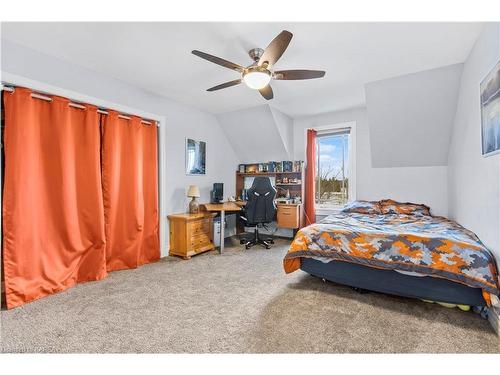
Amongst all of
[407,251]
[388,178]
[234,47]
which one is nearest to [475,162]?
[407,251]

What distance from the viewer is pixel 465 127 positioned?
2.70 metres

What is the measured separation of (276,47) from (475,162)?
2237 mm

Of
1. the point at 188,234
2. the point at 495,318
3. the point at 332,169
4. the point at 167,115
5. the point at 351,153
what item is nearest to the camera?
the point at 495,318

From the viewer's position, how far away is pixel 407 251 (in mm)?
2078

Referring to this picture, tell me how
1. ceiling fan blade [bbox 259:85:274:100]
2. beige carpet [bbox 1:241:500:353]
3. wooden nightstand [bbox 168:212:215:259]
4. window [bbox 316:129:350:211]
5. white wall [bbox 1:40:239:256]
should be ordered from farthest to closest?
window [bbox 316:129:350:211], wooden nightstand [bbox 168:212:215:259], ceiling fan blade [bbox 259:85:274:100], white wall [bbox 1:40:239:256], beige carpet [bbox 1:241:500:353]

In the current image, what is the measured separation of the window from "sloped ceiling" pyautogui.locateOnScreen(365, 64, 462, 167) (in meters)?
0.69

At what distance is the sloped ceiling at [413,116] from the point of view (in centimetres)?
298

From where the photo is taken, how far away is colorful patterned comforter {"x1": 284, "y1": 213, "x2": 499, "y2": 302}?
1.82 meters

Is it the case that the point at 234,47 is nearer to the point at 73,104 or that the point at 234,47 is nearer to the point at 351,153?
the point at 73,104

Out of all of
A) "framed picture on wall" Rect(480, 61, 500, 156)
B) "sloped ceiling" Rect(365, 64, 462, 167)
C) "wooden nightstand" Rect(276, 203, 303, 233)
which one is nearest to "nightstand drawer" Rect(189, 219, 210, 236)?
"wooden nightstand" Rect(276, 203, 303, 233)

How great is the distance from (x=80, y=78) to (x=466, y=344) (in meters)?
4.20

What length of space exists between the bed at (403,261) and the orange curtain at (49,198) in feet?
7.54

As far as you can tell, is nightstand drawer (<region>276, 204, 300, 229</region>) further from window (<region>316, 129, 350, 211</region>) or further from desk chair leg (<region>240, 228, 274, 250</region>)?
window (<region>316, 129, 350, 211</region>)
